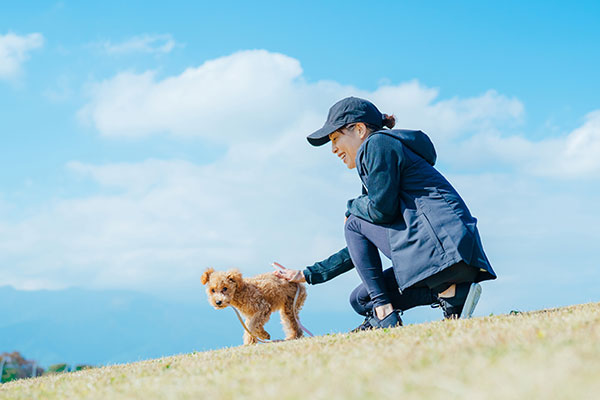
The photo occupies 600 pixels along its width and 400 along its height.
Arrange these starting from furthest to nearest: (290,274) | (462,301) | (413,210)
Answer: (290,274) < (462,301) < (413,210)

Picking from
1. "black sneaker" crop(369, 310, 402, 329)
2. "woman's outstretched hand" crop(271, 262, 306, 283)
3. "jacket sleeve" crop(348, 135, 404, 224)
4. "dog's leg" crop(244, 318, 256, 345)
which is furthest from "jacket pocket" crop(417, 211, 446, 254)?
"dog's leg" crop(244, 318, 256, 345)

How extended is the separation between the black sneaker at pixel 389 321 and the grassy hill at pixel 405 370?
67 cm

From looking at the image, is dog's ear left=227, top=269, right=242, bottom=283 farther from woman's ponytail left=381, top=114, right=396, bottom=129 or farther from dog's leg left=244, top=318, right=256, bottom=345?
woman's ponytail left=381, top=114, right=396, bottom=129

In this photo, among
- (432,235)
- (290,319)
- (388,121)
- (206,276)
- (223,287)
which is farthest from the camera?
(290,319)

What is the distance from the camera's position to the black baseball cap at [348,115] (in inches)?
210

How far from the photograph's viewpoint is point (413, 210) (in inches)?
195

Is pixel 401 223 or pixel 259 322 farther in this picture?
pixel 259 322

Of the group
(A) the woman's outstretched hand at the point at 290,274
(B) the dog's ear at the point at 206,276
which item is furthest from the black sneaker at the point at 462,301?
(B) the dog's ear at the point at 206,276

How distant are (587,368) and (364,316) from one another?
3.75 meters

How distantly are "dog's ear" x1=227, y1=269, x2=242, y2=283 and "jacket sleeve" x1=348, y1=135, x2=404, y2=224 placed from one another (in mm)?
2061

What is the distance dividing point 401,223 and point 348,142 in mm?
957

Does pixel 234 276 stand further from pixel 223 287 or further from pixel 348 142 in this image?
pixel 348 142

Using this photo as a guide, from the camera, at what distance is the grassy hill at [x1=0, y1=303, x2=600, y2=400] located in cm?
212

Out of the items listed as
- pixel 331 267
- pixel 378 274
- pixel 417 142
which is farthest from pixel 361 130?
pixel 331 267
